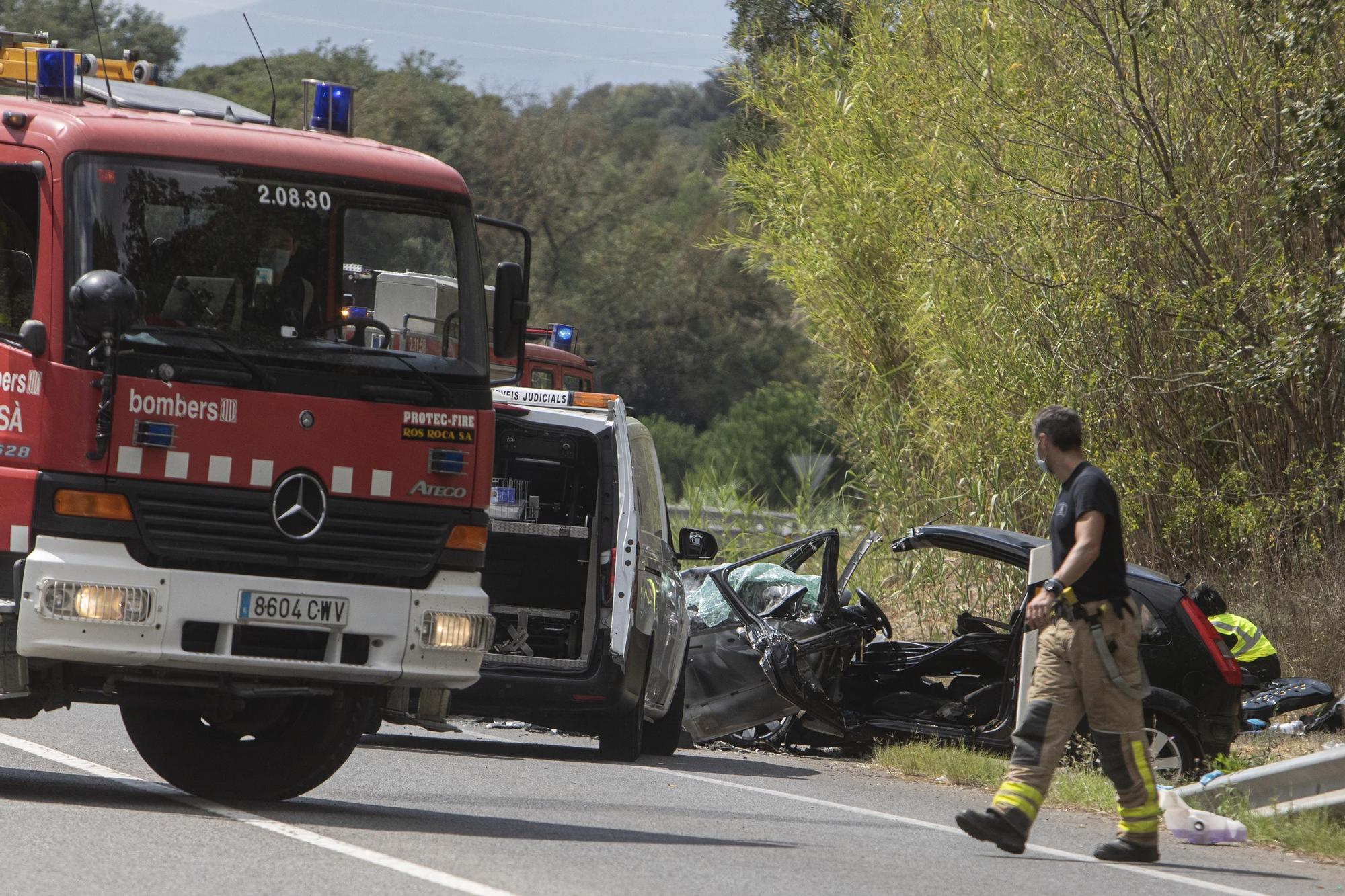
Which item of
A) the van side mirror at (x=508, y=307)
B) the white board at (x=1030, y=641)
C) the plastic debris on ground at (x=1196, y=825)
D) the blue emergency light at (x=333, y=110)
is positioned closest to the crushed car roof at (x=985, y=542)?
the white board at (x=1030, y=641)

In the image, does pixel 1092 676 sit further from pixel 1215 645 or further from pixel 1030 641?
pixel 1215 645

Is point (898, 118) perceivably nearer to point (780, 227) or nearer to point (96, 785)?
Answer: point (780, 227)

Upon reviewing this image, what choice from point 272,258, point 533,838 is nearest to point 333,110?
point 272,258

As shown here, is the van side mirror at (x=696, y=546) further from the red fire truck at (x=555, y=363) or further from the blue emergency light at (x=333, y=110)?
the red fire truck at (x=555, y=363)


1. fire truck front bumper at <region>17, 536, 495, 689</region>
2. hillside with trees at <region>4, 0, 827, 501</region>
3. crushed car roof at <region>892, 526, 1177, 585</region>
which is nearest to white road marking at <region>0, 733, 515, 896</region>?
fire truck front bumper at <region>17, 536, 495, 689</region>

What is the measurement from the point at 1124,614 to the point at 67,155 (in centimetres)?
492

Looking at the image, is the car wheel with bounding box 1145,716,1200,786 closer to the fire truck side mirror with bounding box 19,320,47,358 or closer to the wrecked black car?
the wrecked black car

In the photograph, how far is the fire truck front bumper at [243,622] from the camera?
7.84 m

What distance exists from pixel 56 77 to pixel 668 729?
598 centimetres

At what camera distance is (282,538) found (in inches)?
325

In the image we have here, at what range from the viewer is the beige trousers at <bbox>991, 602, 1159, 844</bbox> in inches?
328

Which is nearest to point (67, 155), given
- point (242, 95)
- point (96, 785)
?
point (96, 785)

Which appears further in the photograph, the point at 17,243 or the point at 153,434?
the point at 17,243

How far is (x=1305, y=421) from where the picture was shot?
15.6m
